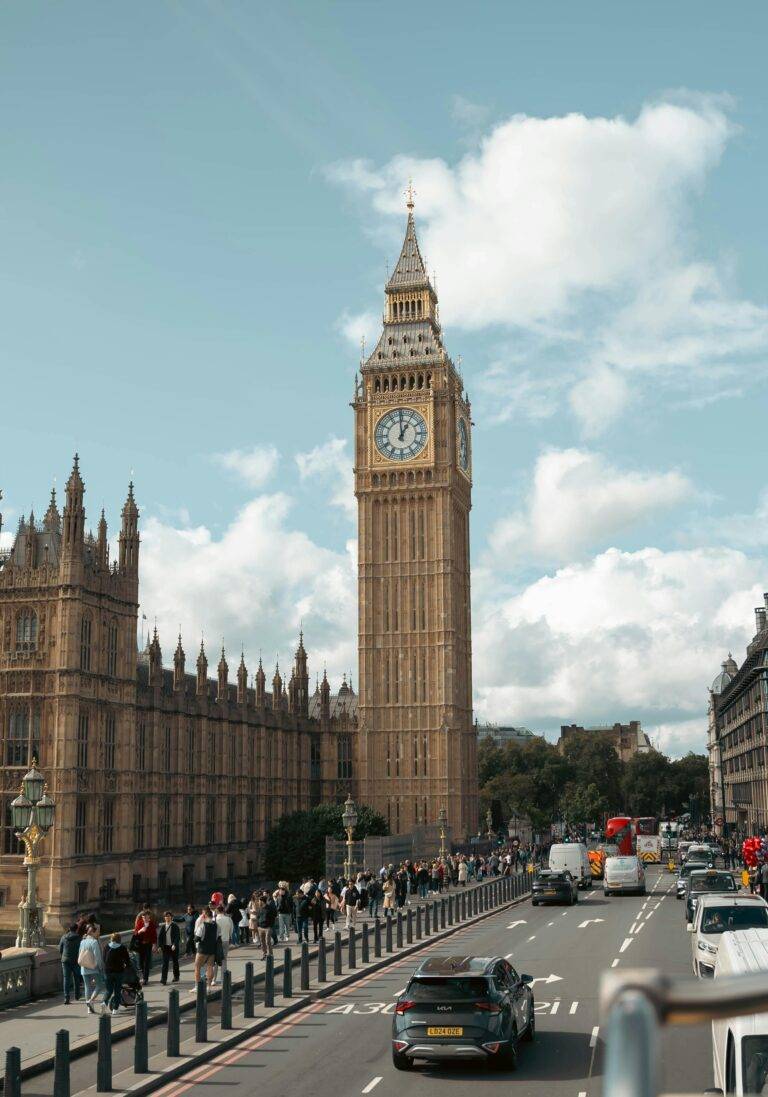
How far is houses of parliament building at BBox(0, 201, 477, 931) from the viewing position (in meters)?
56.6

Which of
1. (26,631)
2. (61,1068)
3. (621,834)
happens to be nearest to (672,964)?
(61,1068)

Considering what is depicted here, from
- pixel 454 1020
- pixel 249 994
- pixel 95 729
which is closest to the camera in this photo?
pixel 454 1020

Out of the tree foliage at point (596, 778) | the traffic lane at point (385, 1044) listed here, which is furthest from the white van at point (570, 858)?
the tree foliage at point (596, 778)

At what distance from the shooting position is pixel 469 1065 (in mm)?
18203

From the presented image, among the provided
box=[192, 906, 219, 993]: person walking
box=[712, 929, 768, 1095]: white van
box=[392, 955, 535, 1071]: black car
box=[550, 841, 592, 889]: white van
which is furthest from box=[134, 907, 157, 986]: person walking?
box=[550, 841, 592, 889]: white van

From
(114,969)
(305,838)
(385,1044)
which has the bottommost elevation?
(305,838)

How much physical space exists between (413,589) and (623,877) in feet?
162

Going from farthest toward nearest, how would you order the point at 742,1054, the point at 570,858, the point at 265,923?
the point at 570,858
the point at 265,923
the point at 742,1054

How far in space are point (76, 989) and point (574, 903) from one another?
28.7 m

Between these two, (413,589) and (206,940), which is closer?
(206,940)

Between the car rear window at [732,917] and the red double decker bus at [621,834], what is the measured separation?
54.6 metres

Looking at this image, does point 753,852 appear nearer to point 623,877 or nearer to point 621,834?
point 623,877

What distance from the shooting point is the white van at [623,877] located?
52.6m

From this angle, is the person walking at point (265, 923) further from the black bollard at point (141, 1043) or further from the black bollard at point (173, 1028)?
the black bollard at point (141, 1043)
